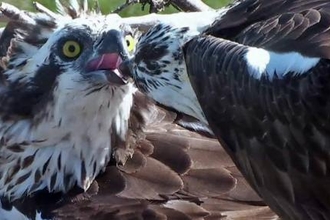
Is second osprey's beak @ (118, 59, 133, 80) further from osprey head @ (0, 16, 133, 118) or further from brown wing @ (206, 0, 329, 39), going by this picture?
brown wing @ (206, 0, 329, 39)

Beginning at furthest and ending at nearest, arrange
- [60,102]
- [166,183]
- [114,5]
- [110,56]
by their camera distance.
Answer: [114,5], [166,183], [60,102], [110,56]

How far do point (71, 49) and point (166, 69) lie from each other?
389 mm

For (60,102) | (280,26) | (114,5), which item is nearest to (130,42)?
(60,102)

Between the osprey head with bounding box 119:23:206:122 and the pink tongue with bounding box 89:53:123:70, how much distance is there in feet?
0.50

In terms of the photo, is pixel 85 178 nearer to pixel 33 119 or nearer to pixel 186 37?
pixel 33 119

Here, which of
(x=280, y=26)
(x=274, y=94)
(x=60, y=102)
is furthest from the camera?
(x=60, y=102)

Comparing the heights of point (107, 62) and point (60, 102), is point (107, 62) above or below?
above

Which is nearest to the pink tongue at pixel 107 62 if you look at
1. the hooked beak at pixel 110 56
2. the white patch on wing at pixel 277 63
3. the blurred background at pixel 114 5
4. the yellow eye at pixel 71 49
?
the hooked beak at pixel 110 56

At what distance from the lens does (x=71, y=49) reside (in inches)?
229

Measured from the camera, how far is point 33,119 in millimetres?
5906

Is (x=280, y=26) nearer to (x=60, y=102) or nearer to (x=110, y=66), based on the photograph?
(x=110, y=66)

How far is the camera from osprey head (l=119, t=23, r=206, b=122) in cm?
583

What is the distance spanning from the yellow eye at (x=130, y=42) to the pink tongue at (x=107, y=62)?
0.14 metres

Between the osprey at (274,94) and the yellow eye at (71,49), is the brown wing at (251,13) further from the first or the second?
the yellow eye at (71,49)
